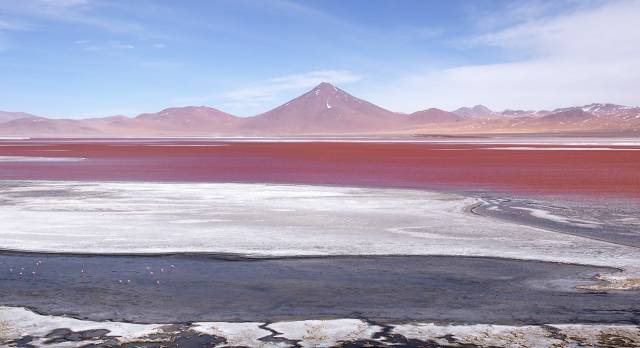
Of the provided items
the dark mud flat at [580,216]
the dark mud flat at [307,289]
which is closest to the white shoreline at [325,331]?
the dark mud flat at [307,289]

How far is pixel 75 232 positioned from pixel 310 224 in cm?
427

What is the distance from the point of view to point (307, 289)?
8.02m

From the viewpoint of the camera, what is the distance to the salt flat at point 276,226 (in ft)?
34.1

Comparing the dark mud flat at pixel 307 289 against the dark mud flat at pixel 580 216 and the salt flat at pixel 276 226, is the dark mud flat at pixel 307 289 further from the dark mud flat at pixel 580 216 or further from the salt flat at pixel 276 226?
the dark mud flat at pixel 580 216

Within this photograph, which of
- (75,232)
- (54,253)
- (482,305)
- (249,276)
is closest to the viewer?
(482,305)

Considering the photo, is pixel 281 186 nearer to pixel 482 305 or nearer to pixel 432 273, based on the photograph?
pixel 432 273

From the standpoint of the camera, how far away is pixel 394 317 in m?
6.81

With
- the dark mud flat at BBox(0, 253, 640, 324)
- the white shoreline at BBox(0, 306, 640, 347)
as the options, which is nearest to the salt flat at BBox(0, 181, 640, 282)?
the dark mud flat at BBox(0, 253, 640, 324)

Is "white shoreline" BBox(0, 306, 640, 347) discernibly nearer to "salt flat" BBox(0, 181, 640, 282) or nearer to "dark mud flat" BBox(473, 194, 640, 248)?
"salt flat" BBox(0, 181, 640, 282)

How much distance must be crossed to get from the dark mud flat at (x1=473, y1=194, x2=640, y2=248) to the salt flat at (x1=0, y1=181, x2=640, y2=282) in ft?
1.80

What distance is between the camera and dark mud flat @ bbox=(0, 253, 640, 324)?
6938 mm

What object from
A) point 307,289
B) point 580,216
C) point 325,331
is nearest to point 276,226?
point 307,289

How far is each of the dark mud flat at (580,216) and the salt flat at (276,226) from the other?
1.80ft

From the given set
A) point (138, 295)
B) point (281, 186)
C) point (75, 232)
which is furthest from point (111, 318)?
point (281, 186)
